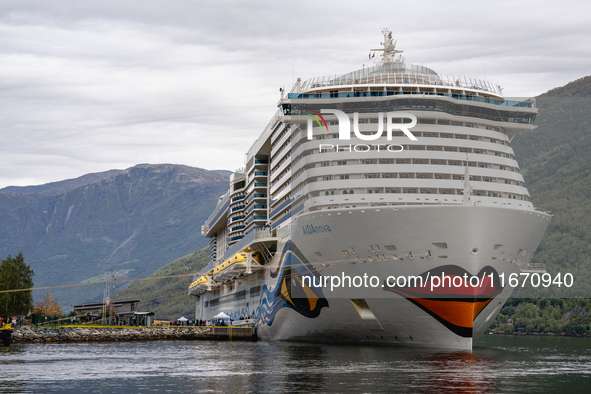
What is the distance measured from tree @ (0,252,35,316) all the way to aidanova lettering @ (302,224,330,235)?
46.5 m

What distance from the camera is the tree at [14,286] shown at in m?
75.8

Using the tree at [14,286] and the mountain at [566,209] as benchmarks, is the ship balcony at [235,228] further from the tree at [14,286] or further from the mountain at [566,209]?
the mountain at [566,209]

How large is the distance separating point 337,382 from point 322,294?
14.8m

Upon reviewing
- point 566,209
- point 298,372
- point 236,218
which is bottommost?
point 298,372

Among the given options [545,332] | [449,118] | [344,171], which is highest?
[449,118]

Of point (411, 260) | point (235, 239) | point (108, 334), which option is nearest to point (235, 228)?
point (235, 239)

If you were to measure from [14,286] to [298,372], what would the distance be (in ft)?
187

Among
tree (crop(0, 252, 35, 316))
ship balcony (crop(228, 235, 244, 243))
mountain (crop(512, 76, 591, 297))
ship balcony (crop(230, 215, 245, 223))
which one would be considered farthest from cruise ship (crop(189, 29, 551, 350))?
mountain (crop(512, 76, 591, 297))

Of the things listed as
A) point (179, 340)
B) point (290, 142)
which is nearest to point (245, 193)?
point (179, 340)

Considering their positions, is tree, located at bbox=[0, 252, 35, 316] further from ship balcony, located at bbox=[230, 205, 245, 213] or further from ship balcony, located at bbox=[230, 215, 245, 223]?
ship balcony, located at bbox=[230, 205, 245, 213]

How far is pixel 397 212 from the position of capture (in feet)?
116

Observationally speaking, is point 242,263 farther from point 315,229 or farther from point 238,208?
point 238,208

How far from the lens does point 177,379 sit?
90.1ft

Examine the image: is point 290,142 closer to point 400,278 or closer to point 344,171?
point 344,171
